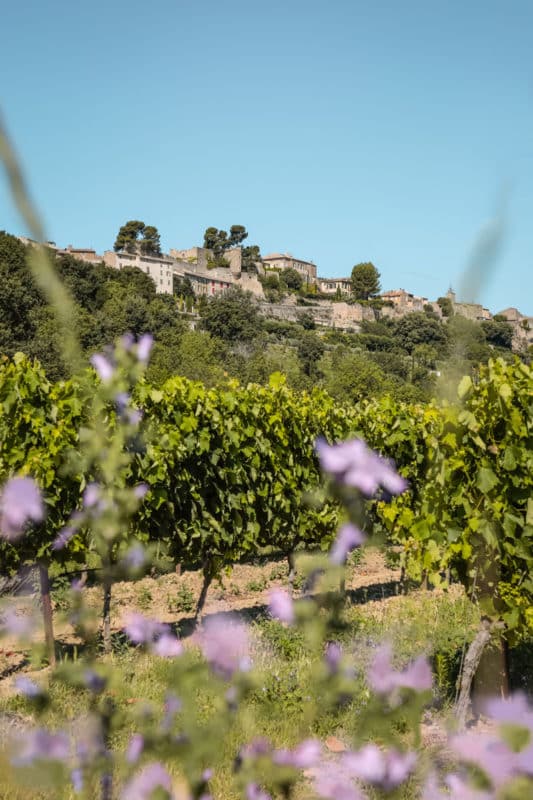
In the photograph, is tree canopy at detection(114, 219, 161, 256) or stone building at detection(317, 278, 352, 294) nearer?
tree canopy at detection(114, 219, 161, 256)

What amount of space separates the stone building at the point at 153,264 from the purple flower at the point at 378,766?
3814 inches

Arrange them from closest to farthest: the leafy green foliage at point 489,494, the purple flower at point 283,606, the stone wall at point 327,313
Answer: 1. the purple flower at point 283,606
2. the leafy green foliage at point 489,494
3. the stone wall at point 327,313

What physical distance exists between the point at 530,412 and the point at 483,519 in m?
0.92

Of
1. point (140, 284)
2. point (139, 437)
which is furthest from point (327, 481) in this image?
point (140, 284)

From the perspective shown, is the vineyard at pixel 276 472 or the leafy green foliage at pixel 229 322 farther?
the leafy green foliage at pixel 229 322

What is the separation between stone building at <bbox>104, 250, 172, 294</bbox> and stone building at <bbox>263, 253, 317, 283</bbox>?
33.2 metres

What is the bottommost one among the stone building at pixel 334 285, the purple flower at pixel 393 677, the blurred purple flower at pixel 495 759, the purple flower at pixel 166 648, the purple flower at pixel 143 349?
the blurred purple flower at pixel 495 759

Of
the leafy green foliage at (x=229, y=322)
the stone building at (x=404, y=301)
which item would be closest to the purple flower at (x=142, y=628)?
the leafy green foliage at (x=229, y=322)

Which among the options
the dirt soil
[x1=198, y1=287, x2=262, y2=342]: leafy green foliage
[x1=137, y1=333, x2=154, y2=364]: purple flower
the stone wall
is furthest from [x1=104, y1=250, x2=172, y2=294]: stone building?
[x1=137, y1=333, x2=154, y2=364]: purple flower

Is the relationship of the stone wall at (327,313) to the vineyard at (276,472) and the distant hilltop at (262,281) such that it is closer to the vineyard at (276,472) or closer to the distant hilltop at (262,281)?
→ the distant hilltop at (262,281)

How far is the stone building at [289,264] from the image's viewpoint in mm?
133375

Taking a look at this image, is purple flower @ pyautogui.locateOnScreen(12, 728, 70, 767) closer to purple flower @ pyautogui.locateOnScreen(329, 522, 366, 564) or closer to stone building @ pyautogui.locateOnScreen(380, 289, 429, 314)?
purple flower @ pyautogui.locateOnScreen(329, 522, 366, 564)

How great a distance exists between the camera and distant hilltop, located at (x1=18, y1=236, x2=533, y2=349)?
9938 centimetres

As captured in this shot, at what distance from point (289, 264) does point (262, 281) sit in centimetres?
1574
